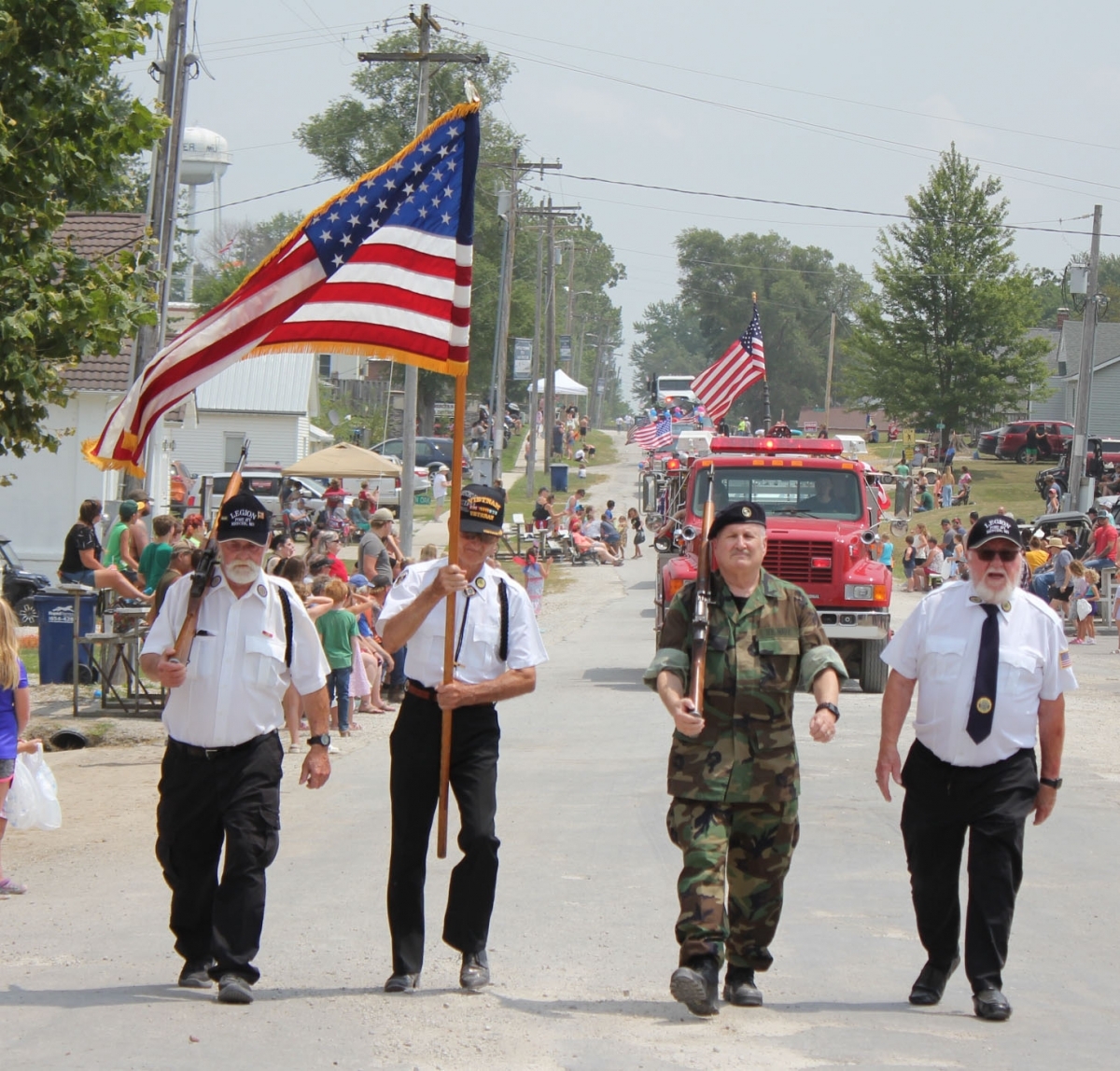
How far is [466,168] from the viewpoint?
289 inches

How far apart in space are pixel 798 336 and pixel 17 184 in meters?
124

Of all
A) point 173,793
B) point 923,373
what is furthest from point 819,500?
point 923,373

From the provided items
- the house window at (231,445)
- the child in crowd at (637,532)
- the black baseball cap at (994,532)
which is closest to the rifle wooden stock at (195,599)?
the black baseball cap at (994,532)

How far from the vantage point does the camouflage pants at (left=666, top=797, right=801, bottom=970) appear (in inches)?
230

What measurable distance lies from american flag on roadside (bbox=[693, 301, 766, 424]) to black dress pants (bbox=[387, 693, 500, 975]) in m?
24.3

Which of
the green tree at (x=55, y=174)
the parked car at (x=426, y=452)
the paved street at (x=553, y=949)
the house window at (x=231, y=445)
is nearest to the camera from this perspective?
the paved street at (x=553, y=949)

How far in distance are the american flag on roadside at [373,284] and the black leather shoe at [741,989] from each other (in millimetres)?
2963

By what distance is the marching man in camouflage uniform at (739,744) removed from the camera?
232 inches

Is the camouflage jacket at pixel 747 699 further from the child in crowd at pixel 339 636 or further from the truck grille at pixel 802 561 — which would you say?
the truck grille at pixel 802 561

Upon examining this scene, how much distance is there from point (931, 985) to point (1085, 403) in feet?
131

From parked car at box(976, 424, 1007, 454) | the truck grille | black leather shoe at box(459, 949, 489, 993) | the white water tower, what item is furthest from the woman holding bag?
the white water tower

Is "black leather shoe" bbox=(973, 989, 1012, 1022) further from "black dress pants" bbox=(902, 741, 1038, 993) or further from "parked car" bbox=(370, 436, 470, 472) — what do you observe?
"parked car" bbox=(370, 436, 470, 472)

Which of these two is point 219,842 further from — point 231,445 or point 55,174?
point 231,445

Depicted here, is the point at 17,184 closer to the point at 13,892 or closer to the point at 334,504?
the point at 13,892
